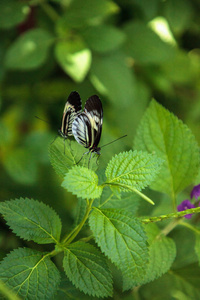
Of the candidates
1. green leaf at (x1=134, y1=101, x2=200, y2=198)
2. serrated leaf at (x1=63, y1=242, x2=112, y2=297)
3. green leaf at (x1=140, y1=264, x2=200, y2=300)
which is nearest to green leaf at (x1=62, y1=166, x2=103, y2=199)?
serrated leaf at (x1=63, y1=242, x2=112, y2=297)

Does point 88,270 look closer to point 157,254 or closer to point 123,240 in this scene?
point 123,240

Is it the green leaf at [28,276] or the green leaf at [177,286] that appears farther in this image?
the green leaf at [177,286]

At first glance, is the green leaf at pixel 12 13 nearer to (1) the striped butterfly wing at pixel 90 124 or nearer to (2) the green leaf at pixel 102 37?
(2) the green leaf at pixel 102 37

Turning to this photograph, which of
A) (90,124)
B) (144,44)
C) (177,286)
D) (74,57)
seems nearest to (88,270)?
(90,124)

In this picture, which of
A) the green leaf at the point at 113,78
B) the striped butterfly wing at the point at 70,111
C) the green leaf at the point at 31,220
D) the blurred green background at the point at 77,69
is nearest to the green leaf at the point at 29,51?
the blurred green background at the point at 77,69

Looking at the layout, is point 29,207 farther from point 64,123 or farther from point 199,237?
point 199,237

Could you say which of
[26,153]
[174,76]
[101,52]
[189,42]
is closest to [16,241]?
[26,153]

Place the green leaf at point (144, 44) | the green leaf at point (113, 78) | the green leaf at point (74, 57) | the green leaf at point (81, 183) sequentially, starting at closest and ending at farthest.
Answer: the green leaf at point (81, 183) < the green leaf at point (74, 57) < the green leaf at point (113, 78) < the green leaf at point (144, 44)

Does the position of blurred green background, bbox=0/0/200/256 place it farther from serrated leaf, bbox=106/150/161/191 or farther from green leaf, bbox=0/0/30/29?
serrated leaf, bbox=106/150/161/191
